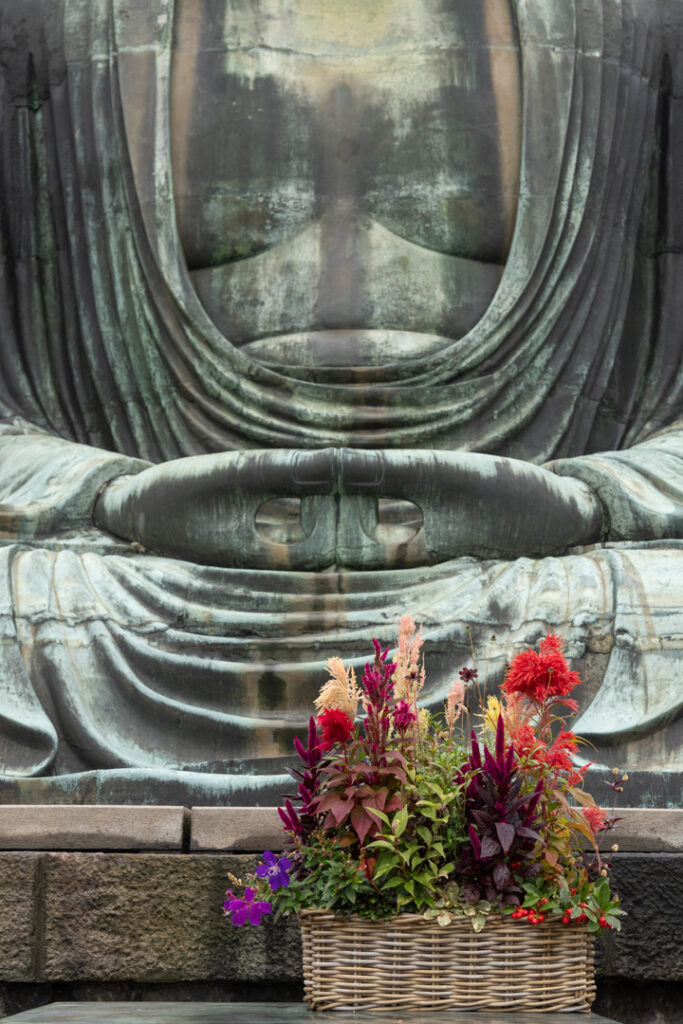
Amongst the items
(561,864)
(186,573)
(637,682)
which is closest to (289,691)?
(186,573)

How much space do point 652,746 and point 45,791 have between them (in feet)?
6.04

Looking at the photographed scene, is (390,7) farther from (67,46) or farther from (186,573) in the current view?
(186,573)

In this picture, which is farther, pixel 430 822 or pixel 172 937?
pixel 172 937

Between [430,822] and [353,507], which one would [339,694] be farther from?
[353,507]

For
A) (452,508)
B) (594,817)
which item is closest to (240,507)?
(452,508)

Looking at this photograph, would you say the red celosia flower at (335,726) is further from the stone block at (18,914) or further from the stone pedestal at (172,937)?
the stone block at (18,914)

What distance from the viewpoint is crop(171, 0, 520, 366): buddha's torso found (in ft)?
26.2

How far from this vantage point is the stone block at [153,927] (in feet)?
17.1

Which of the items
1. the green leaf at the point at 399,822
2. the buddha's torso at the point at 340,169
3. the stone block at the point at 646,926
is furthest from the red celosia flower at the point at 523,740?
the buddha's torso at the point at 340,169

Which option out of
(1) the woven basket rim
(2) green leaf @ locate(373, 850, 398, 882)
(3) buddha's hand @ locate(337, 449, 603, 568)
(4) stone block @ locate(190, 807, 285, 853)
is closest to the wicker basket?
(1) the woven basket rim

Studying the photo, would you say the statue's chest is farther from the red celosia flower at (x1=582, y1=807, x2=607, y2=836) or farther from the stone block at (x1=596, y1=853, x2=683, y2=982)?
the red celosia flower at (x1=582, y1=807, x2=607, y2=836)

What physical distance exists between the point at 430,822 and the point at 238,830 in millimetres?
948

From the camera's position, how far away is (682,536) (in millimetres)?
6906

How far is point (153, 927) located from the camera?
206 inches
